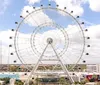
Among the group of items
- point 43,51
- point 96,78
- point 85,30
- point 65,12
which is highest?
point 65,12

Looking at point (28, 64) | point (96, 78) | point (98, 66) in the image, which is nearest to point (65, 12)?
point (28, 64)

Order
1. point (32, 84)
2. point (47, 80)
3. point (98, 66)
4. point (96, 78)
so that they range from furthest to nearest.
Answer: point (98, 66) → point (96, 78) → point (47, 80) → point (32, 84)

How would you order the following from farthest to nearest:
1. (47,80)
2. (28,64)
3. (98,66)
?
1. (98,66)
2. (47,80)
3. (28,64)

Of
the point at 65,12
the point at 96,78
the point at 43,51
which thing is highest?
the point at 65,12

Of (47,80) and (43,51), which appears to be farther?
(47,80)

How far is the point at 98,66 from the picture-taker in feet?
351

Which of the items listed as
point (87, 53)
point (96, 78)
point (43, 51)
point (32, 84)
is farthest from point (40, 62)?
point (96, 78)

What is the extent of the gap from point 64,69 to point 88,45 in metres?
3.54

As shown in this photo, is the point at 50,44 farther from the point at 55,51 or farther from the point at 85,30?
the point at 85,30

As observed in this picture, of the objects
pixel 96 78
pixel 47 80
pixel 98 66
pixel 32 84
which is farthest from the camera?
pixel 98 66

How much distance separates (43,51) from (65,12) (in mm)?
4514

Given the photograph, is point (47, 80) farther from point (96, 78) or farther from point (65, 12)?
point (65, 12)

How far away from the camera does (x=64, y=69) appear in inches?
1200

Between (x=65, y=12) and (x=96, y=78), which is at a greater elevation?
(x=65, y=12)
